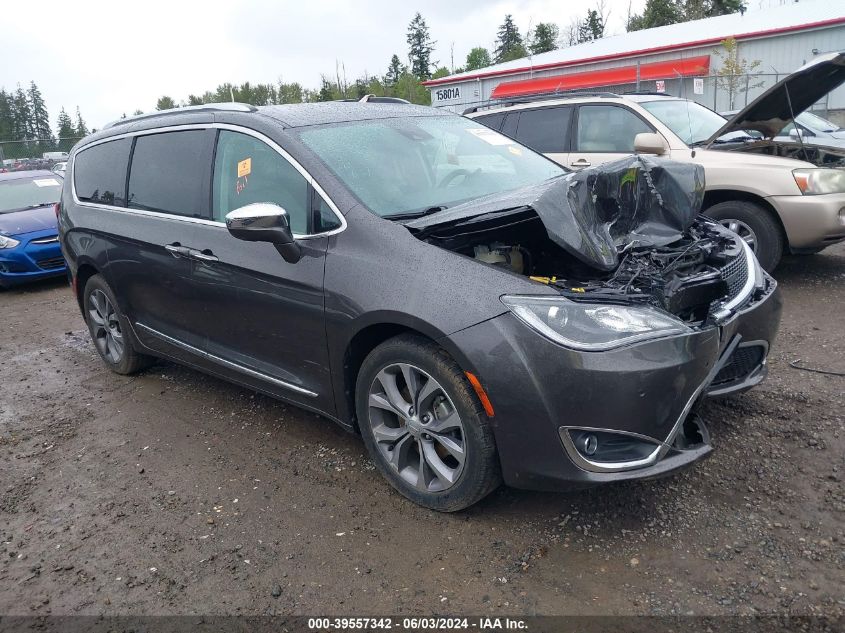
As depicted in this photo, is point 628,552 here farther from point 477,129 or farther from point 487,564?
point 477,129

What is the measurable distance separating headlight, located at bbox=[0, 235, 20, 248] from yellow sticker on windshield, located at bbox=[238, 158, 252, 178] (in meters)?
6.34

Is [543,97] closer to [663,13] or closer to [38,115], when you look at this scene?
[663,13]

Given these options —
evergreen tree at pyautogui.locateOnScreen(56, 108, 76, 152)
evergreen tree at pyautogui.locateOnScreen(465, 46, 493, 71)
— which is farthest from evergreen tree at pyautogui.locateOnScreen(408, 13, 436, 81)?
evergreen tree at pyautogui.locateOnScreen(56, 108, 76, 152)

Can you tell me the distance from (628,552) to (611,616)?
0.37 metres

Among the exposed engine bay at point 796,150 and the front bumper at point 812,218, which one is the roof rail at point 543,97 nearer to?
the exposed engine bay at point 796,150

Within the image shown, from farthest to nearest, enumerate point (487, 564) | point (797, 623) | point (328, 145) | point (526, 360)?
point (328, 145) → point (487, 564) → point (526, 360) → point (797, 623)

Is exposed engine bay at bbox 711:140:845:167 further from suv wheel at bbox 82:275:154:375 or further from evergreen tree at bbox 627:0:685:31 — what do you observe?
evergreen tree at bbox 627:0:685:31

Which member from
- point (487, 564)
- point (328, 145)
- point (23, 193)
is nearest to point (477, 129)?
point (328, 145)

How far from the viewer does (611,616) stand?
7.54 feet

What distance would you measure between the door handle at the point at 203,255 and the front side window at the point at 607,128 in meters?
4.53

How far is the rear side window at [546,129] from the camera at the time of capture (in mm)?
7062

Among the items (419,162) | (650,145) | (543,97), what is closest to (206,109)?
(419,162)

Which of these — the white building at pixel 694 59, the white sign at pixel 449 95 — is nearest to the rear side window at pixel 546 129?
the white building at pixel 694 59

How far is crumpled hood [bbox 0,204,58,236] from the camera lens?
8.55 m
